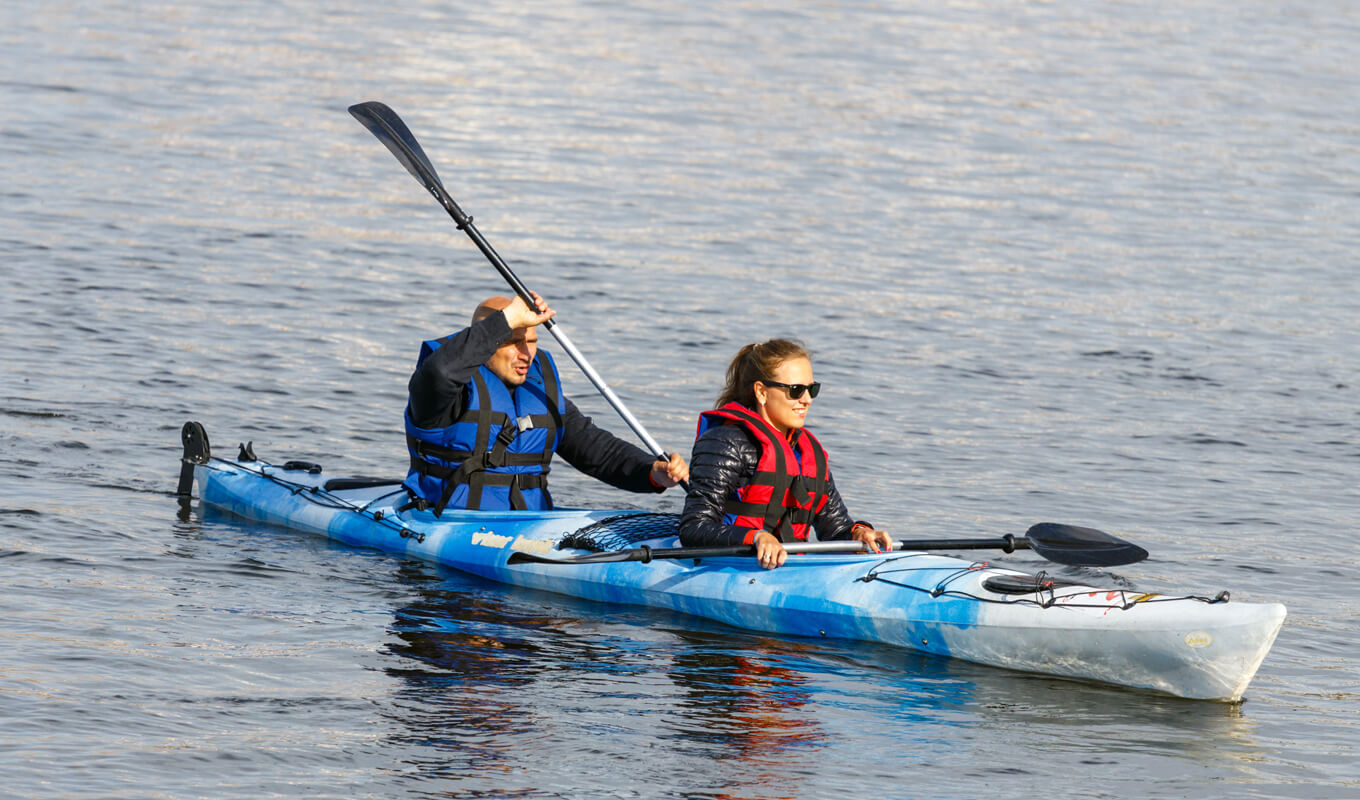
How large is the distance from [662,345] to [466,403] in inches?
203

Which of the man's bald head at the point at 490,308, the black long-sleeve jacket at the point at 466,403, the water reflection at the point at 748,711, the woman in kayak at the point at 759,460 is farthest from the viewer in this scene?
the man's bald head at the point at 490,308

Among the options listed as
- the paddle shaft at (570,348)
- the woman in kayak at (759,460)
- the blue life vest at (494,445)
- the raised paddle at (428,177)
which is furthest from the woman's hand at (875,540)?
the blue life vest at (494,445)

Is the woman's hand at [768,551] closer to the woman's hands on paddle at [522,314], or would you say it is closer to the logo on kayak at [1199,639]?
the woman's hands on paddle at [522,314]

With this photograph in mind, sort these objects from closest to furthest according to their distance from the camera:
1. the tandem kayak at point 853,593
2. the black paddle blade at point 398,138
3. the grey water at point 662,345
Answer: the grey water at point 662,345
the tandem kayak at point 853,593
the black paddle blade at point 398,138

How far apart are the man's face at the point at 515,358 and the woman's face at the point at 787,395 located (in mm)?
1199

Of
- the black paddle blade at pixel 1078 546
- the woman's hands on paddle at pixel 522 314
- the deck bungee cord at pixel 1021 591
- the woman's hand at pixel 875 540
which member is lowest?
the deck bungee cord at pixel 1021 591

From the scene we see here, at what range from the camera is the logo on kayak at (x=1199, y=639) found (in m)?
6.07

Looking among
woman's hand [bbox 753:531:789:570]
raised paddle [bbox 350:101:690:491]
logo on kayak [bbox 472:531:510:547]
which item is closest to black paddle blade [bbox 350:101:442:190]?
raised paddle [bbox 350:101:690:491]

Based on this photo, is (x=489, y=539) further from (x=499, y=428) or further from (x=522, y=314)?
(x=522, y=314)

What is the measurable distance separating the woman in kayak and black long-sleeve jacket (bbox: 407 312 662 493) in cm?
90

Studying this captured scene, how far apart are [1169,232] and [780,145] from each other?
→ 198 inches

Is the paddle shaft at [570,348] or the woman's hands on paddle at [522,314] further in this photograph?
the paddle shaft at [570,348]

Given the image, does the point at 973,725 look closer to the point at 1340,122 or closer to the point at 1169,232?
the point at 1169,232

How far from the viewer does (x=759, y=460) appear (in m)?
6.85
